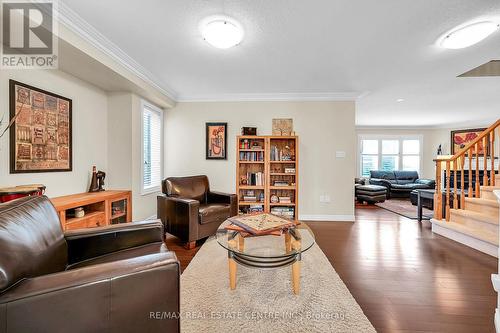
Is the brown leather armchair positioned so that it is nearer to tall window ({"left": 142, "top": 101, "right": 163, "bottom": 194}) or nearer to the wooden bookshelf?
the wooden bookshelf

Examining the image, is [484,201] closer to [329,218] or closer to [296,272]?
[329,218]

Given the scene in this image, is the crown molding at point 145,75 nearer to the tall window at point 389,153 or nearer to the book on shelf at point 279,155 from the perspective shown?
the book on shelf at point 279,155

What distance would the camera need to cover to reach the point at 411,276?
215cm

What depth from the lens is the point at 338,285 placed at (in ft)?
6.32

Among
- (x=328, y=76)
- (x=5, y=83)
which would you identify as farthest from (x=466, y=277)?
(x=5, y=83)

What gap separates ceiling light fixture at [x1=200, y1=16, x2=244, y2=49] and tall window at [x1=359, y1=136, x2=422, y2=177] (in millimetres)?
6890

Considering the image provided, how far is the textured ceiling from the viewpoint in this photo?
179cm

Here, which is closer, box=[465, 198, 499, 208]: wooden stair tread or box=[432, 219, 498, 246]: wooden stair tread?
box=[432, 219, 498, 246]: wooden stair tread

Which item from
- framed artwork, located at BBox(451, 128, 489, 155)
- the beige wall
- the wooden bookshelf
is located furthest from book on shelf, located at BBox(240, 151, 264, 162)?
framed artwork, located at BBox(451, 128, 489, 155)

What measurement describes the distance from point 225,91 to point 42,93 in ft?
7.93

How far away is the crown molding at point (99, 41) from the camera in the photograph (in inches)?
72.8

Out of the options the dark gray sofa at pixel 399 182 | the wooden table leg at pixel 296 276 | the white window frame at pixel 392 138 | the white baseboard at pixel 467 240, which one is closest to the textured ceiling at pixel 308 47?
the wooden table leg at pixel 296 276

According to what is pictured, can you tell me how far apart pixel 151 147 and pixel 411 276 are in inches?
156

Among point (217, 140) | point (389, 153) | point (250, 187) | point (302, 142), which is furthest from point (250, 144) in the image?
point (389, 153)
